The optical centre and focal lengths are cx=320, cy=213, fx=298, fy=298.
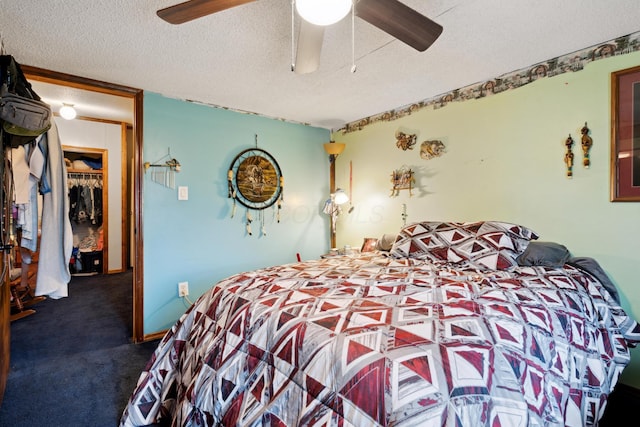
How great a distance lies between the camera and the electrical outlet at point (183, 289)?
2.81 metres

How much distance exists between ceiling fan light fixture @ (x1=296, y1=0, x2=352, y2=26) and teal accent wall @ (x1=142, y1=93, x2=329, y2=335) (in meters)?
2.08

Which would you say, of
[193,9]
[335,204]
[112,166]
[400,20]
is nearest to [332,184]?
[335,204]

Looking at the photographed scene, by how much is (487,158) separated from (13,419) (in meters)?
3.59

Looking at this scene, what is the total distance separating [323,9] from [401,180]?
2213mm

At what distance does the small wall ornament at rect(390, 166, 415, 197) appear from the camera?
3057 millimetres

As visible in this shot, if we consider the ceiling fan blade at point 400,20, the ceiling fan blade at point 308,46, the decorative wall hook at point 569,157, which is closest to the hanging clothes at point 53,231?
the ceiling fan blade at point 308,46

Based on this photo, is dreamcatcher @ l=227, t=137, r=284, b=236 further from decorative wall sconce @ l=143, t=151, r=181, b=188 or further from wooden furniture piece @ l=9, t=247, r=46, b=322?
wooden furniture piece @ l=9, t=247, r=46, b=322

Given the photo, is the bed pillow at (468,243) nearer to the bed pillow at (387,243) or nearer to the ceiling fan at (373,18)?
the bed pillow at (387,243)

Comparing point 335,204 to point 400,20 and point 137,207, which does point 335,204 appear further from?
point 400,20

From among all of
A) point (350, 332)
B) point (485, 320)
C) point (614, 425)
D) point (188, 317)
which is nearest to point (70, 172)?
Answer: point (188, 317)

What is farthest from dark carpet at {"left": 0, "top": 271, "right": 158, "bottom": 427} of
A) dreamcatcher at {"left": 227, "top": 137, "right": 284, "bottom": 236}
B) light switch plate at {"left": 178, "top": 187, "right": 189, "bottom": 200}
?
dreamcatcher at {"left": 227, "top": 137, "right": 284, "bottom": 236}

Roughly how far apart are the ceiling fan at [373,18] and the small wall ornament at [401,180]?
1.64 m

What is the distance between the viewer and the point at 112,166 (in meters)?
4.87

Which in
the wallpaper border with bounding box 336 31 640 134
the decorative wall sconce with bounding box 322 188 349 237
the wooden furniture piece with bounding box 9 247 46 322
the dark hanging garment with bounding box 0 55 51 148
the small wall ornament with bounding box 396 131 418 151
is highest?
the wallpaper border with bounding box 336 31 640 134
